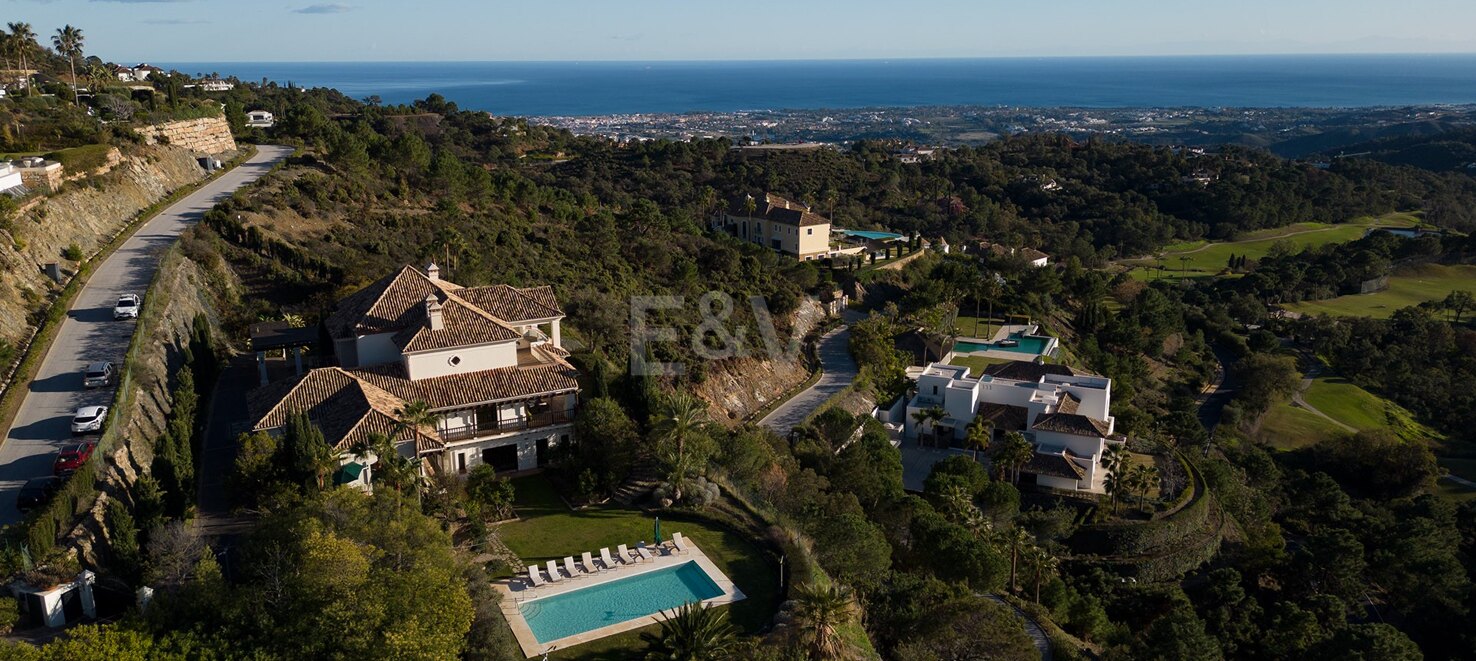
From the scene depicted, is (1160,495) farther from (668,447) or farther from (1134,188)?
(1134,188)

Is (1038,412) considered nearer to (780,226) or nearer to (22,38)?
(780,226)

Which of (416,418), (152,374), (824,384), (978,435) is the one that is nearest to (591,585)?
(416,418)

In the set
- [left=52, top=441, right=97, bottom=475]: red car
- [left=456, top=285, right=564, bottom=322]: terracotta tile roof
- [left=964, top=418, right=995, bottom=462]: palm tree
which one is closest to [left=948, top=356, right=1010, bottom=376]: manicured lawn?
[left=964, top=418, right=995, bottom=462]: palm tree

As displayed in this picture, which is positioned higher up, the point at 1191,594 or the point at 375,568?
the point at 375,568

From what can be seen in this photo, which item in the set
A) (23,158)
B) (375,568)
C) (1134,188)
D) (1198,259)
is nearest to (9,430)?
(375,568)

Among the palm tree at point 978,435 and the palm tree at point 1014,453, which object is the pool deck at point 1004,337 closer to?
the palm tree at point 978,435

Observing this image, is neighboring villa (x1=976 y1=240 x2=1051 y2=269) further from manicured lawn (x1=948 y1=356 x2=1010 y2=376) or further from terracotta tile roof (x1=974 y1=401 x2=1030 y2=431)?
terracotta tile roof (x1=974 y1=401 x2=1030 y2=431)
